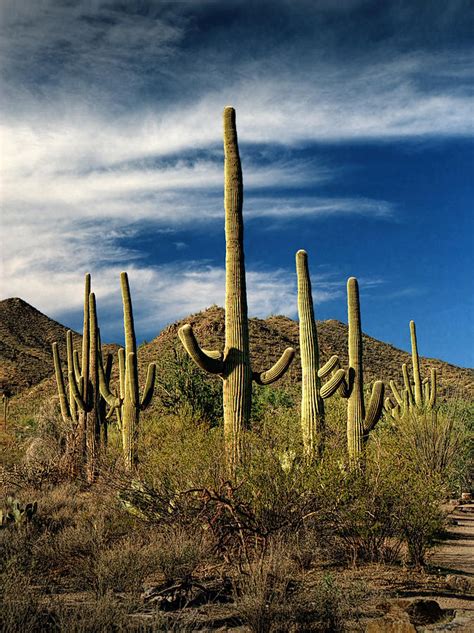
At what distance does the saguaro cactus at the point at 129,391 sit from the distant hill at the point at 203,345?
2618 centimetres

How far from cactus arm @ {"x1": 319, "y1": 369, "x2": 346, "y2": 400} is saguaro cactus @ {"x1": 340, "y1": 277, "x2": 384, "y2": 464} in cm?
141

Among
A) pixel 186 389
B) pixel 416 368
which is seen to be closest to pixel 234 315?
pixel 186 389

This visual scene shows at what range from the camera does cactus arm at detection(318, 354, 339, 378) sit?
16422mm

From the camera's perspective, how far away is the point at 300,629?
7.80 metres

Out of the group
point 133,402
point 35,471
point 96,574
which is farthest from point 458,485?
point 96,574

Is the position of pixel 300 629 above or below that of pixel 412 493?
below

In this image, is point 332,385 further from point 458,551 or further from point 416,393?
point 416,393

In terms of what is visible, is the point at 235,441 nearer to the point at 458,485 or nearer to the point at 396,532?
the point at 396,532

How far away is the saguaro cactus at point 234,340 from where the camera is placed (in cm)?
1343

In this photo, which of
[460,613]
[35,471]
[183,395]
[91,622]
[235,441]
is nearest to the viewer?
[91,622]

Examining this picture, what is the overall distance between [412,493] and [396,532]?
0.76 metres

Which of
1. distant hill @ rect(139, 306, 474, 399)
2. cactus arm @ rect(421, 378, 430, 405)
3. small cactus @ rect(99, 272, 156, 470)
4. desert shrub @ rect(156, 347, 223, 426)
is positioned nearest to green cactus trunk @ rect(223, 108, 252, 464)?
small cactus @ rect(99, 272, 156, 470)

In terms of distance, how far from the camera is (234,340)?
46.6 ft

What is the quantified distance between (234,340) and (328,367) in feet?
11.9
